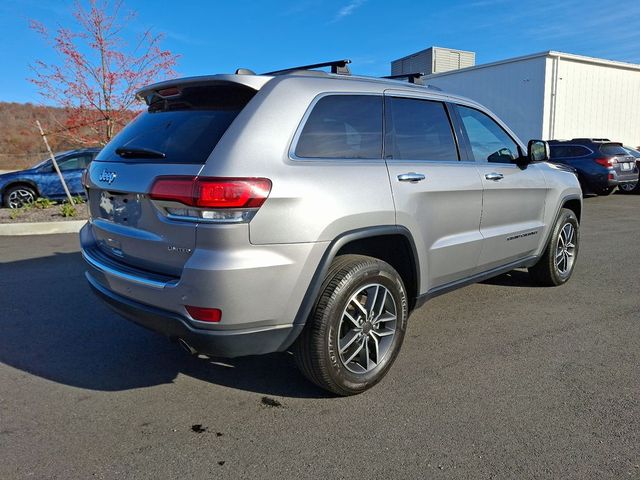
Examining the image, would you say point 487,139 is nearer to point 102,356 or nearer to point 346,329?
point 346,329

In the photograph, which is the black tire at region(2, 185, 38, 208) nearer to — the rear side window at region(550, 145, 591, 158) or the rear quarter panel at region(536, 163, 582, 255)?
the rear quarter panel at region(536, 163, 582, 255)

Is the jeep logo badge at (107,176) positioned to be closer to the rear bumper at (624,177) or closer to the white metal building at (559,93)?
the rear bumper at (624,177)

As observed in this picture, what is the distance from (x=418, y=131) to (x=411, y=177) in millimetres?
517

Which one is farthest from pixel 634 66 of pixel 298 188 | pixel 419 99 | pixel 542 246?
pixel 298 188

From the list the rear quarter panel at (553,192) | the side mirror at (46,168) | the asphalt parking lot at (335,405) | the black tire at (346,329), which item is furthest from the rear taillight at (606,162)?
the side mirror at (46,168)

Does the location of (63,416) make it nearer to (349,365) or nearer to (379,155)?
(349,365)

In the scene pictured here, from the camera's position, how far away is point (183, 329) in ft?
8.83

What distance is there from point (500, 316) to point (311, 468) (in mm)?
2747

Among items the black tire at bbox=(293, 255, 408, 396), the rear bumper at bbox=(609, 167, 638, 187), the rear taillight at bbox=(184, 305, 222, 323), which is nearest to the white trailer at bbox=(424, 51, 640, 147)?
the rear bumper at bbox=(609, 167, 638, 187)

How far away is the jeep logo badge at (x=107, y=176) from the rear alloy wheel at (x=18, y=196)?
1050 centimetres

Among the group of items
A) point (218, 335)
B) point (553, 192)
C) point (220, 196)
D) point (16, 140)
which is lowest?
point (218, 335)

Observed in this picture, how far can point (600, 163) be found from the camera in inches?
580

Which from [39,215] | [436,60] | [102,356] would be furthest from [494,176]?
[436,60]

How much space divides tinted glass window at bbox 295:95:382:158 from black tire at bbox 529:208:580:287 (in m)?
2.83
